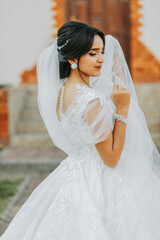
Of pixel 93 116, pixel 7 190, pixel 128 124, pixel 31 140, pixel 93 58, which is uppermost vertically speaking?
pixel 93 58

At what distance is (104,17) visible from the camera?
18.9 feet

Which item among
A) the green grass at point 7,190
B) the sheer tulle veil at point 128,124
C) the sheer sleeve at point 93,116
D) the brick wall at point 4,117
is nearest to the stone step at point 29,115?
the brick wall at point 4,117

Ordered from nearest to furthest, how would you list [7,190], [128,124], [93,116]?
[93,116], [128,124], [7,190]

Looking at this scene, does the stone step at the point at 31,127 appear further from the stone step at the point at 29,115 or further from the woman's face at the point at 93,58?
the woman's face at the point at 93,58

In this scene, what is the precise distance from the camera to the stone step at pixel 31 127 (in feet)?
16.0

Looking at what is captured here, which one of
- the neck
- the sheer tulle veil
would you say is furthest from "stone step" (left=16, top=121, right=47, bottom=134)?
the neck

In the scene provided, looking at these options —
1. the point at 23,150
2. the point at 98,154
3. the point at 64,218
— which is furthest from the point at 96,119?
the point at 23,150

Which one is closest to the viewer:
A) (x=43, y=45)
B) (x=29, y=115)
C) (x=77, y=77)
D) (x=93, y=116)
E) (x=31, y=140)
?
(x=93, y=116)

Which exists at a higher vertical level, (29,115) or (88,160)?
(88,160)

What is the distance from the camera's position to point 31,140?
4.73 metres

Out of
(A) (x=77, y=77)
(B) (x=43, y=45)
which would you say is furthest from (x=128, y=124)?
(B) (x=43, y=45)

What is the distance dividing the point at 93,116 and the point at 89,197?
1.32 ft

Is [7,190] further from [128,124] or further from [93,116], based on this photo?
[93,116]

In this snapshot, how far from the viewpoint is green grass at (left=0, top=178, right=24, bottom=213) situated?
115 inches
